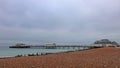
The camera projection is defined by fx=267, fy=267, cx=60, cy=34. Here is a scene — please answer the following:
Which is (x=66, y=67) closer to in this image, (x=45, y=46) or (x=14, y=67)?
(x=14, y=67)

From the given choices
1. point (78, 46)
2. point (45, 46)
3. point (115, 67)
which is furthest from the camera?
point (45, 46)

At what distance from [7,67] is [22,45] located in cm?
10338

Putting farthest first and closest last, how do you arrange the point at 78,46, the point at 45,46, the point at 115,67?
1. the point at 45,46
2. the point at 78,46
3. the point at 115,67

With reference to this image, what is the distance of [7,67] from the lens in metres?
13.7

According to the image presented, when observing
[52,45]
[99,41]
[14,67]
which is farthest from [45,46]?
[14,67]

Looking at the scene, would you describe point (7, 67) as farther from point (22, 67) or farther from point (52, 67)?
point (52, 67)

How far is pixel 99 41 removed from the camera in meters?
111

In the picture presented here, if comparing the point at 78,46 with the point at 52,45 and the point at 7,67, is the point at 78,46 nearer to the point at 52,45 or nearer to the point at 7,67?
the point at 52,45

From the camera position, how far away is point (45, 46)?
11112 centimetres

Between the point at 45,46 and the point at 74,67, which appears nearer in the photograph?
the point at 74,67

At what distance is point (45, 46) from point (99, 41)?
2260 cm

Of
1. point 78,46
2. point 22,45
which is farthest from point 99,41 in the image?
point 22,45

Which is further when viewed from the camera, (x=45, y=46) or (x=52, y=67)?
(x=45, y=46)

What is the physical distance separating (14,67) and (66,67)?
106 inches
